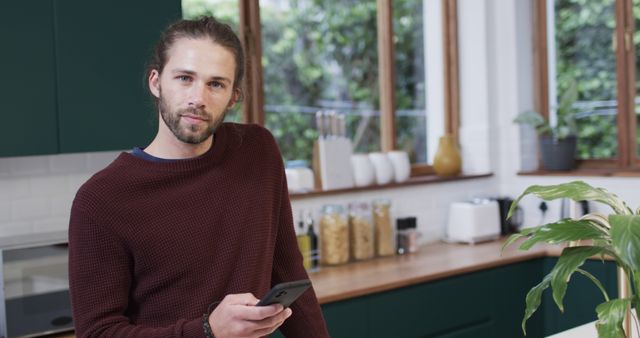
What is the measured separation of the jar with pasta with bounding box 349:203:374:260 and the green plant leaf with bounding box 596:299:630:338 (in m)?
2.64

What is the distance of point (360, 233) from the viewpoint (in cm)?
428

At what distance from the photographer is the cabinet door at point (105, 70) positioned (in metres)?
3.00

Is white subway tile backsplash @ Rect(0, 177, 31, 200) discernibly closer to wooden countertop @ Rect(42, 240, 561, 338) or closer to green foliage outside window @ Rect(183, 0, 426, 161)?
wooden countertop @ Rect(42, 240, 561, 338)

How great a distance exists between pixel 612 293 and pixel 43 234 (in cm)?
274

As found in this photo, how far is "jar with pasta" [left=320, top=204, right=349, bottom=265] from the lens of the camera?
414 cm

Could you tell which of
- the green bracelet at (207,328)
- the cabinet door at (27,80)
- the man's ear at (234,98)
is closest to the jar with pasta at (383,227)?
the cabinet door at (27,80)

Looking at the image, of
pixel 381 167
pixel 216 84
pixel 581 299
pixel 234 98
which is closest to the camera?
pixel 216 84

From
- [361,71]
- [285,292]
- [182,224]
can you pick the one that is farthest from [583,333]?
[361,71]

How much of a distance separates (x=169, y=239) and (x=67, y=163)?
148 centimetres

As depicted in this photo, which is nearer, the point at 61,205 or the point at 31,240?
the point at 31,240

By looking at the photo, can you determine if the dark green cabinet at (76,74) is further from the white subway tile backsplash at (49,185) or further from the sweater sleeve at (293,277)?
the sweater sleeve at (293,277)

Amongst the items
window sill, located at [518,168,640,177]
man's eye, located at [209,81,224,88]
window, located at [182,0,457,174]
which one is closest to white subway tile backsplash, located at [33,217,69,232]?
man's eye, located at [209,81,224,88]

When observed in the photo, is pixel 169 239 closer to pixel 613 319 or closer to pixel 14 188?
pixel 613 319

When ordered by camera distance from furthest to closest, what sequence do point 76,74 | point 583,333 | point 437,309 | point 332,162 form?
point 332,162, point 437,309, point 76,74, point 583,333
